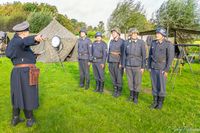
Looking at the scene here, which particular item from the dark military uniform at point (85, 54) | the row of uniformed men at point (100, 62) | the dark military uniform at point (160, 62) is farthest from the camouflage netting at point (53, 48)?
the dark military uniform at point (160, 62)

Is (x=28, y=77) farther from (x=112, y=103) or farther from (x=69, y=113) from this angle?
(x=112, y=103)

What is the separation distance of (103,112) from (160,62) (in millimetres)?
1868

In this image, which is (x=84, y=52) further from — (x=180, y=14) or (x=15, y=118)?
(x=180, y=14)

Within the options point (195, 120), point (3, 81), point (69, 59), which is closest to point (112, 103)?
point (195, 120)

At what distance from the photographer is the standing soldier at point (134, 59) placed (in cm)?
735

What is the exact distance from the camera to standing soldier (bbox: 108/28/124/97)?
26.5 ft

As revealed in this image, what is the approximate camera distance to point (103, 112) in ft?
22.1

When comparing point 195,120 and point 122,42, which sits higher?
point 122,42

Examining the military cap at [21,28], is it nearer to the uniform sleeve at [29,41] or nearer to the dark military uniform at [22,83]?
the dark military uniform at [22,83]

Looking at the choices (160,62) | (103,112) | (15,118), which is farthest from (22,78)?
(160,62)

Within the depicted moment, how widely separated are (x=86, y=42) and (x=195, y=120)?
434cm

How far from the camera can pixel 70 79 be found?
11.5m

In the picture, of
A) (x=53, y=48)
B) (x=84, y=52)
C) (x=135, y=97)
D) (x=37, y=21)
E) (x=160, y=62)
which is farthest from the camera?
(x=37, y=21)

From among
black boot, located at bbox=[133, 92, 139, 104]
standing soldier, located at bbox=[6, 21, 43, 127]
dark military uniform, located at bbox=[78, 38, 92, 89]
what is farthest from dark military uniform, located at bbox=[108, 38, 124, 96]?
standing soldier, located at bbox=[6, 21, 43, 127]
